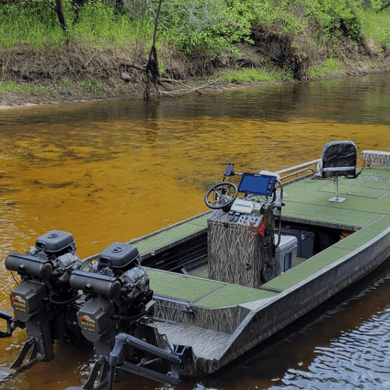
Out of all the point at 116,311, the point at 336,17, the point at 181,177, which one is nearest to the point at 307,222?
the point at 116,311

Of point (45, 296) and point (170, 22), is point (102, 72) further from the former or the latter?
point (45, 296)

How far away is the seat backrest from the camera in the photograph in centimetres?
808

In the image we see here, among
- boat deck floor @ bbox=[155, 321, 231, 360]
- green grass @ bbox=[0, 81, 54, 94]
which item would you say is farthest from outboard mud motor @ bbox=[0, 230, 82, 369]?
green grass @ bbox=[0, 81, 54, 94]

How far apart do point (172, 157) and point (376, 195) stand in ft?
18.6

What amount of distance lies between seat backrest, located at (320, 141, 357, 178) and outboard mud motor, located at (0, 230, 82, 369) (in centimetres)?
399

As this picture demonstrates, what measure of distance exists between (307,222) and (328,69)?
2649 cm

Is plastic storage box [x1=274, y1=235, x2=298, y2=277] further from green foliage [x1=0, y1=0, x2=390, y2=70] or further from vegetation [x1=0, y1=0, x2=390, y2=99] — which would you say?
green foliage [x1=0, y1=0, x2=390, y2=70]

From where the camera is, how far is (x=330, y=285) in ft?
20.3

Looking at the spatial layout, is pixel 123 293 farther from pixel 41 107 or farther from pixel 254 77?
pixel 254 77

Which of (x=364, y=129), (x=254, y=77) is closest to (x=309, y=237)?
(x=364, y=129)

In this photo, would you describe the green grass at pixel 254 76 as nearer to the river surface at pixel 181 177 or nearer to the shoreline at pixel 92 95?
the shoreline at pixel 92 95

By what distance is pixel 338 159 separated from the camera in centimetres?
816

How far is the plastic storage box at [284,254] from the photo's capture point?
21.1ft

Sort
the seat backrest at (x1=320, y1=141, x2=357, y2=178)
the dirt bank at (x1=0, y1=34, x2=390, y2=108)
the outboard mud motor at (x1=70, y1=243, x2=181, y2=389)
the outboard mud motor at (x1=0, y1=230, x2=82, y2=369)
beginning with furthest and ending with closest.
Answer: the dirt bank at (x1=0, y1=34, x2=390, y2=108) < the seat backrest at (x1=320, y1=141, x2=357, y2=178) < the outboard mud motor at (x1=0, y1=230, x2=82, y2=369) < the outboard mud motor at (x1=70, y1=243, x2=181, y2=389)
